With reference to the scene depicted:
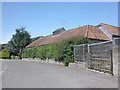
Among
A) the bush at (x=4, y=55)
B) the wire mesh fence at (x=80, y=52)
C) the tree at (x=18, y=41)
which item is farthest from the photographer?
the tree at (x=18, y=41)

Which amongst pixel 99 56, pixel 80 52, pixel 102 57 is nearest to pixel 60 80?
pixel 102 57

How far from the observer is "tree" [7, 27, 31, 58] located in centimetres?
6791

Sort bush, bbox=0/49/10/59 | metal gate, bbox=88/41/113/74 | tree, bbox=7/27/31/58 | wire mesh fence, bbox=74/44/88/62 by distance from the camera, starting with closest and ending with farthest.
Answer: metal gate, bbox=88/41/113/74
wire mesh fence, bbox=74/44/88/62
bush, bbox=0/49/10/59
tree, bbox=7/27/31/58

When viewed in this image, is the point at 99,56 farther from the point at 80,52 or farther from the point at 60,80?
the point at 60,80

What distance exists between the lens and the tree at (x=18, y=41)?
6791cm

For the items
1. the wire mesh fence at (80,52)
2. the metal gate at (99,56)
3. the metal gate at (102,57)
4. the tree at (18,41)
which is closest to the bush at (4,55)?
the tree at (18,41)

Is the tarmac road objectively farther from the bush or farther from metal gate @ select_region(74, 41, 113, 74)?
the bush

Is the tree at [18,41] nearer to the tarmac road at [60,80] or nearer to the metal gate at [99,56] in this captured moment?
the metal gate at [99,56]

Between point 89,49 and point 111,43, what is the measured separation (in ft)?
11.2

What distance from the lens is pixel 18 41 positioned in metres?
68.3

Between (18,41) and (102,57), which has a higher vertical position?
(18,41)

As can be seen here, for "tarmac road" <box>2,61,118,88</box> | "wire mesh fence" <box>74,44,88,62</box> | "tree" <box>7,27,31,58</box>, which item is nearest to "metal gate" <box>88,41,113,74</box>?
"tarmac road" <box>2,61,118,88</box>

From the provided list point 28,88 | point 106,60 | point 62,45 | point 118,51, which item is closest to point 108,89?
point 28,88

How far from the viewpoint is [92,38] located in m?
26.9
